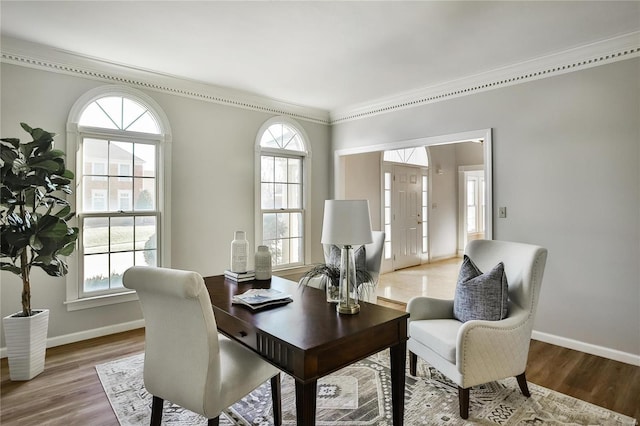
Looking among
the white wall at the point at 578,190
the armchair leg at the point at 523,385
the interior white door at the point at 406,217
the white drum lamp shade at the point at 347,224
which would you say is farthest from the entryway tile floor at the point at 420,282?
the white drum lamp shade at the point at 347,224

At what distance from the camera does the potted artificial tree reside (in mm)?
2508

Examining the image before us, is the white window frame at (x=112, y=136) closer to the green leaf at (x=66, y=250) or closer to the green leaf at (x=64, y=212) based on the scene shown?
the green leaf at (x=64, y=212)

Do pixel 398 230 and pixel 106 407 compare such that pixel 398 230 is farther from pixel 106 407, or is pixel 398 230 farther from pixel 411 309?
pixel 106 407

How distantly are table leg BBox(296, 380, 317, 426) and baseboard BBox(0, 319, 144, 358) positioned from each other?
2850 mm

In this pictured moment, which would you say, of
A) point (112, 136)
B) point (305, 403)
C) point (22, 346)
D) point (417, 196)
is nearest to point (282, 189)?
point (112, 136)

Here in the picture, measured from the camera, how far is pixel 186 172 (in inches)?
153

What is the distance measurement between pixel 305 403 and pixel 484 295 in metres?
1.42

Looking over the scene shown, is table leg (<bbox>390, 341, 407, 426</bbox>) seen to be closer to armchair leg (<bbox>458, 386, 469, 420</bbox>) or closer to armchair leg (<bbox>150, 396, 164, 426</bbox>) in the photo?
armchair leg (<bbox>458, 386, 469, 420</bbox>)

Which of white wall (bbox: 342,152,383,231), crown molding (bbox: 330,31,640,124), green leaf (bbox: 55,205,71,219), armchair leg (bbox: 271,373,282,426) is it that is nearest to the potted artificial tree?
green leaf (bbox: 55,205,71,219)

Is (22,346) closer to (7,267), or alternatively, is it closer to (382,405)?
(7,267)

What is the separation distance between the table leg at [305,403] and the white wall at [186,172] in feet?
9.32

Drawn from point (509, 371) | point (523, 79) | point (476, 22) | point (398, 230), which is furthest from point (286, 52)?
point (398, 230)

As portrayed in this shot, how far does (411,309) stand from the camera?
8.25ft

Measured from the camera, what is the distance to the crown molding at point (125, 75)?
9.67ft
